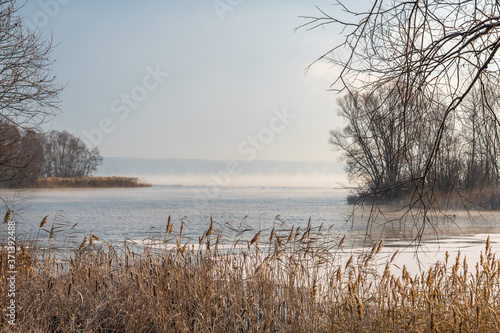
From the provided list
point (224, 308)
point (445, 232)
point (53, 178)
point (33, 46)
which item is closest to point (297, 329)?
point (224, 308)

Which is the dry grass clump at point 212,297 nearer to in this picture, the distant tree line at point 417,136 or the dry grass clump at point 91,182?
the distant tree line at point 417,136

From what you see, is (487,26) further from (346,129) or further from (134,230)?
(346,129)

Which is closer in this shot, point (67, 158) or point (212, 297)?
point (212, 297)

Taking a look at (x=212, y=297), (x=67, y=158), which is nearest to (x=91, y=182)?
(x=67, y=158)

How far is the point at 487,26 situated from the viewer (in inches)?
125

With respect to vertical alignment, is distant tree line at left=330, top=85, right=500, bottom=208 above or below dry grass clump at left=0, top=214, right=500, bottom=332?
above

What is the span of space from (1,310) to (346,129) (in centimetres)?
2338

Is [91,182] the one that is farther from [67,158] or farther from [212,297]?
[212,297]

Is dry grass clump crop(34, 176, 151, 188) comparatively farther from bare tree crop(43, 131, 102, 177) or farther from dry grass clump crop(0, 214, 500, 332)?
dry grass clump crop(0, 214, 500, 332)

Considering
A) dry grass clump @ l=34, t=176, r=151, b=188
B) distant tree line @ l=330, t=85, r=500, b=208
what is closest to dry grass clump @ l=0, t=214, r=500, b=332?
distant tree line @ l=330, t=85, r=500, b=208

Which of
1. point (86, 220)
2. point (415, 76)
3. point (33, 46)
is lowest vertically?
point (86, 220)

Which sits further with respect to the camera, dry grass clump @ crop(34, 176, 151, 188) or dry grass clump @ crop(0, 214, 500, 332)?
dry grass clump @ crop(34, 176, 151, 188)

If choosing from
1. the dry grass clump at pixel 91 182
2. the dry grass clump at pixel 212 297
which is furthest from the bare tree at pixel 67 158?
the dry grass clump at pixel 212 297

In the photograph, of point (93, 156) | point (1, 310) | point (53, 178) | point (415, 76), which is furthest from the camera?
point (93, 156)
